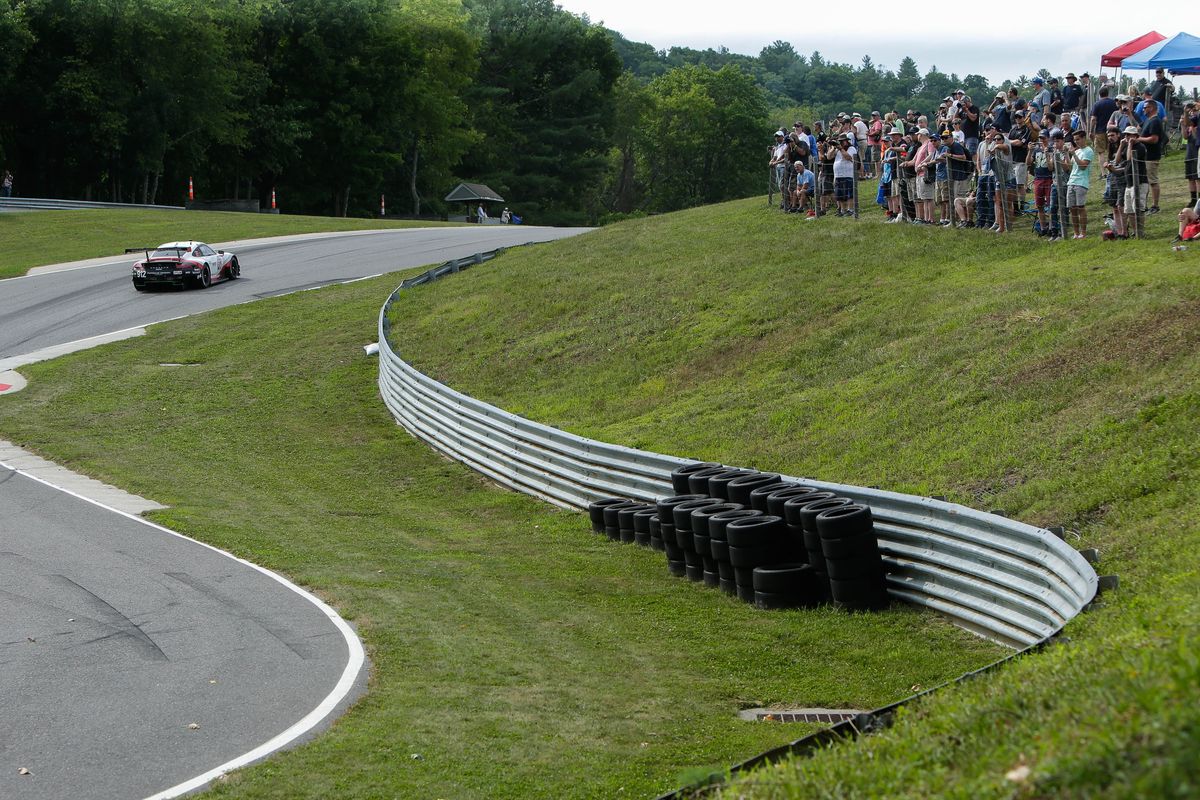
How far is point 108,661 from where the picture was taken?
1042 cm

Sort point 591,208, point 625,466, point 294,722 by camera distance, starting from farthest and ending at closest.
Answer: point 591,208 → point 625,466 → point 294,722

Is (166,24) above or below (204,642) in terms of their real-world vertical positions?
above

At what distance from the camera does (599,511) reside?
634 inches

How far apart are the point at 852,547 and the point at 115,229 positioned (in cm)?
4824

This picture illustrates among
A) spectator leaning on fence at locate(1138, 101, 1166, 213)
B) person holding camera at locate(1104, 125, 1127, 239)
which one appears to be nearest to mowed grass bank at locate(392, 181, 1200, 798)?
person holding camera at locate(1104, 125, 1127, 239)

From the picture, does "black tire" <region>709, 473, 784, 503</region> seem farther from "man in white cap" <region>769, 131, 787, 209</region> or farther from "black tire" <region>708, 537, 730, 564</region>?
"man in white cap" <region>769, 131, 787, 209</region>

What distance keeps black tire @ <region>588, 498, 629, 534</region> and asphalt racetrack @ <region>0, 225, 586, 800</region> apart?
165 inches

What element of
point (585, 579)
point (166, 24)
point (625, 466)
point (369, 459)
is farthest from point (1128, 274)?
point (166, 24)

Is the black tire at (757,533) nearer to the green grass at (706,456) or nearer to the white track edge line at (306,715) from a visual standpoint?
the green grass at (706,456)

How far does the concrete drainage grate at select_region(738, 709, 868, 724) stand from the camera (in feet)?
29.5

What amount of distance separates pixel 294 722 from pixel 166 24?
68.6 m

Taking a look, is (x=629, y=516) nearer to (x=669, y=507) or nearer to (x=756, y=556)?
(x=669, y=507)

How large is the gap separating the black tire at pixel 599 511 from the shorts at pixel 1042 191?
10.2 meters

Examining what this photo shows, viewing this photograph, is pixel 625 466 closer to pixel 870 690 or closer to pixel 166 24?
pixel 870 690
